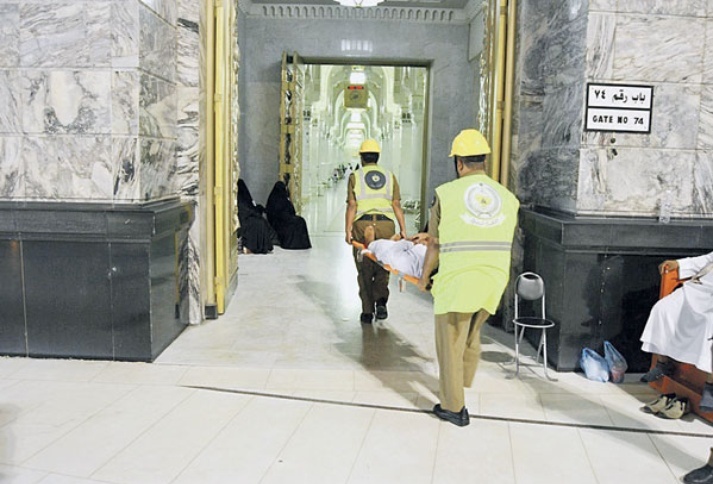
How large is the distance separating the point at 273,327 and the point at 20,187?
2522 mm

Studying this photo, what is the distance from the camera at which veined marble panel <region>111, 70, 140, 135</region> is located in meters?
5.11

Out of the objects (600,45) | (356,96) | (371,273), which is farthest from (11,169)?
(356,96)

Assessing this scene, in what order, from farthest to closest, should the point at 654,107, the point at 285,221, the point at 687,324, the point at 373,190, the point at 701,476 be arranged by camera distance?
the point at 285,221
the point at 373,190
the point at 654,107
the point at 687,324
the point at 701,476

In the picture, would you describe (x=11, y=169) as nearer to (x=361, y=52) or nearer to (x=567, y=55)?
(x=567, y=55)

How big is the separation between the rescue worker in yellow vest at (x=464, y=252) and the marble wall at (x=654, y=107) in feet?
4.58

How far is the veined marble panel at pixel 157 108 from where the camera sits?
5.29m

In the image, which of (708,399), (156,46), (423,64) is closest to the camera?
(708,399)

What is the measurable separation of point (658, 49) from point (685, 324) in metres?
2.17

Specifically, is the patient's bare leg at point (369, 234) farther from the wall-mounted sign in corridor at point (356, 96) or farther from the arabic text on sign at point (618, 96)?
the wall-mounted sign in corridor at point (356, 96)

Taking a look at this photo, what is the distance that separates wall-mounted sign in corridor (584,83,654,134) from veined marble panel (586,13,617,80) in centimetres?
10

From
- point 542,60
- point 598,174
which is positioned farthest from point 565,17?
point 598,174

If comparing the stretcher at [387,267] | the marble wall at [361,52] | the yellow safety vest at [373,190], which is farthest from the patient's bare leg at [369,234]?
the marble wall at [361,52]

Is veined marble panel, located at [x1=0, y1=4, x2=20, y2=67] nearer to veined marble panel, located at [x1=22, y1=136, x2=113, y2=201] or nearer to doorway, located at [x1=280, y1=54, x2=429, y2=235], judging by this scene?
veined marble panel, located at [x1=22, y1=136, x2=113, y2=201]

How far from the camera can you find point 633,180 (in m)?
5.21
